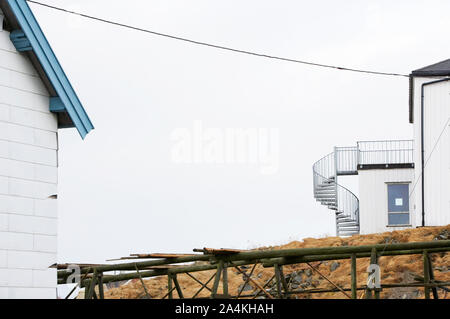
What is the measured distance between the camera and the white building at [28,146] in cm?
1513

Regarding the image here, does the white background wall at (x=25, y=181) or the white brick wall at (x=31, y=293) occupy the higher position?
the white background wall at (x=25, y=181)

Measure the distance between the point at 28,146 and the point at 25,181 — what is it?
2.09ft

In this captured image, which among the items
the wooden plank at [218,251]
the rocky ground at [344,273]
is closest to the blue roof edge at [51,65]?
the wooden plank at [218,251]

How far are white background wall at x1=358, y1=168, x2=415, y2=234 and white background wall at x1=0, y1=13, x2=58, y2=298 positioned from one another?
29.0 meters

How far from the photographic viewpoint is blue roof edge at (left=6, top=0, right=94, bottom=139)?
15.6 metres

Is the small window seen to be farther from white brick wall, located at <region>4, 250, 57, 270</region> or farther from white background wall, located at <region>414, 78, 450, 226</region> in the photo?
white brick wall, located at <region>4, 250, 57, 270</region>

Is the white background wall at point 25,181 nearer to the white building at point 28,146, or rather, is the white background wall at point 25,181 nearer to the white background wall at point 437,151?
the white building at point 28,146

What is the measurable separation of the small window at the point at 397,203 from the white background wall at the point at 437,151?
6.63 meters

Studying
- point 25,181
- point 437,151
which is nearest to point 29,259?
point 25,181

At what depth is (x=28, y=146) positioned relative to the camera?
51.3 feet

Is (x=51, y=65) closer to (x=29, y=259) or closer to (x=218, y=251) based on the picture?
(x=29, y=259)

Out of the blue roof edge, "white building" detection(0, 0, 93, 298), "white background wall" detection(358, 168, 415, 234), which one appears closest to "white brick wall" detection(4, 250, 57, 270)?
"white building" detection(0, 0, 93, 298)
